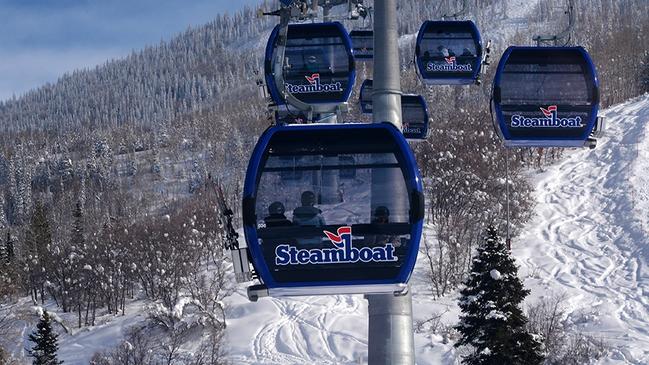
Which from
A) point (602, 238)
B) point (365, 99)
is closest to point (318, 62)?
point (365, 99)

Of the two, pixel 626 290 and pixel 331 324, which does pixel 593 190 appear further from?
pixel 331 324

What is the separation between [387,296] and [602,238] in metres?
45.9

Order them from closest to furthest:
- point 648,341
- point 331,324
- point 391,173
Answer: point 391,173
point 648,341
point 331,324

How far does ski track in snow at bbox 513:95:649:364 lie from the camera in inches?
1458

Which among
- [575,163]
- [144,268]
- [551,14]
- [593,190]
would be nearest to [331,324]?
[144,268]

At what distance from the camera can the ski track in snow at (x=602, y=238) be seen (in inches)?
1458

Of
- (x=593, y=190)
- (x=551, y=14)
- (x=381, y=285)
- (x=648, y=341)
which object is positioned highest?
(x=551, y=14)

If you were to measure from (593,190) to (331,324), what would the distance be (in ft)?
83.7

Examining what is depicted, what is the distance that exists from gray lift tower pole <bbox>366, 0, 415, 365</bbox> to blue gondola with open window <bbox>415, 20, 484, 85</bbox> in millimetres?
7973

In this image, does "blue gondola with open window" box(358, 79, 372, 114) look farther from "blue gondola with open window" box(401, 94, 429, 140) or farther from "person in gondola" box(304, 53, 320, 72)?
"blue gondola with open window" box(401, 94, 429, 140)

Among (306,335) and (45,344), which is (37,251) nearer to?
(45,344)

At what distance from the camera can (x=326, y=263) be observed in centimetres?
661

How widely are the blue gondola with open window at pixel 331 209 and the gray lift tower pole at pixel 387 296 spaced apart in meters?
0.35

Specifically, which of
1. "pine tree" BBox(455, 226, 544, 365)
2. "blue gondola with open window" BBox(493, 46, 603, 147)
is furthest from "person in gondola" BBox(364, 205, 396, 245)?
"pine tree" BBox(455, 226, 544, 365)
